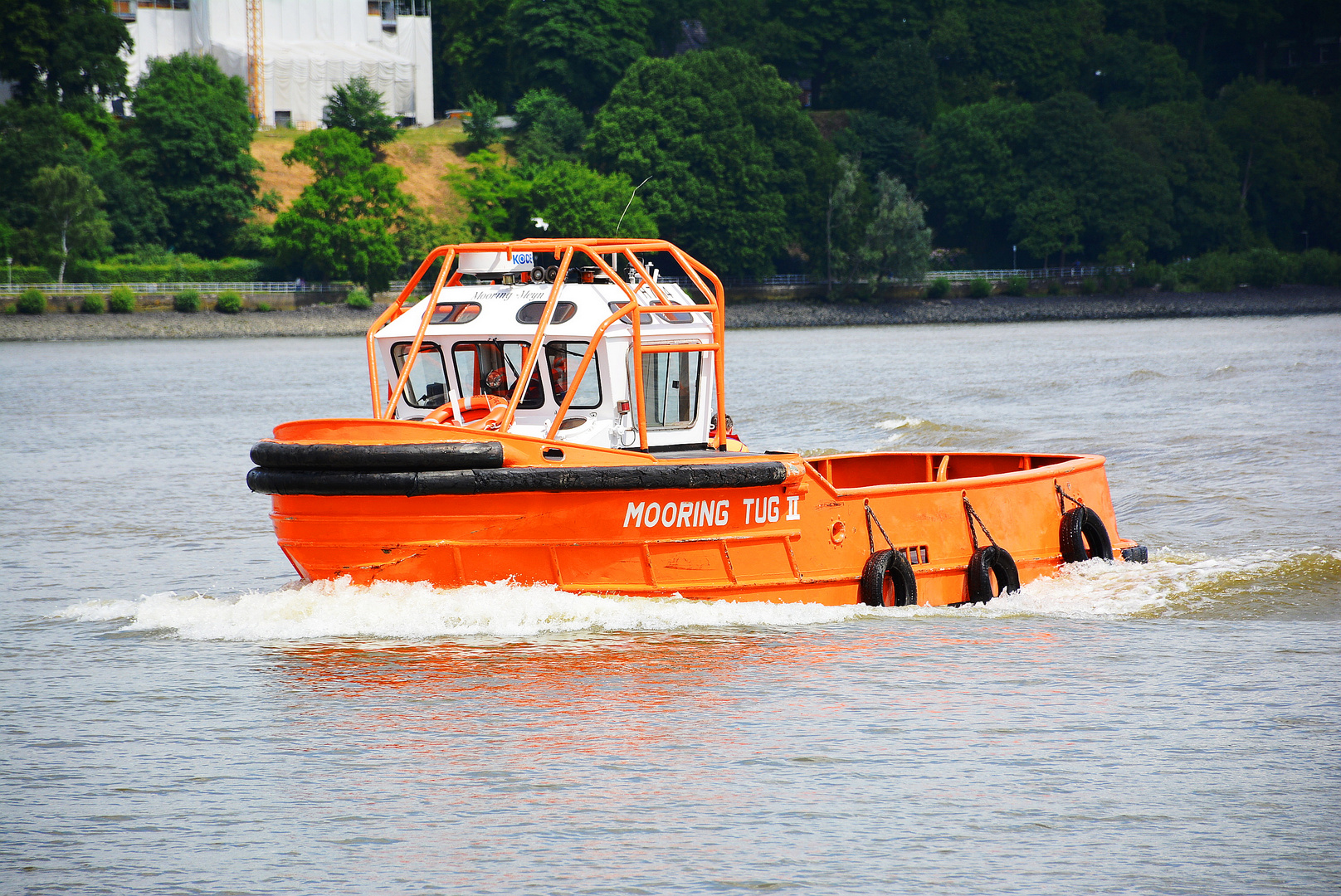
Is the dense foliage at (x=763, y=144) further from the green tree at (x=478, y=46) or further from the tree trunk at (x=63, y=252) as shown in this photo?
the green tree at (x=478, y=46)

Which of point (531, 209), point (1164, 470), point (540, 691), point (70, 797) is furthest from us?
point (531, 209)

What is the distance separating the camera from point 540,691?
11.7 meters

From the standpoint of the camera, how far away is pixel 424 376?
14211 mm

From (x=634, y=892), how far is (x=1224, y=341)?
70546 mm

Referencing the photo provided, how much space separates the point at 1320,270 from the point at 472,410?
11977 centimetres

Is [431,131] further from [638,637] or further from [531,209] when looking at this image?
[638,637]

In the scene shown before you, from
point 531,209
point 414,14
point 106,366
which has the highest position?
point 414,14

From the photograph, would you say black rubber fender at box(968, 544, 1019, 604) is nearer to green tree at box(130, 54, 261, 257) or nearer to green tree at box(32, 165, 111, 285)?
green tree at box(32, 165, 111, 285)

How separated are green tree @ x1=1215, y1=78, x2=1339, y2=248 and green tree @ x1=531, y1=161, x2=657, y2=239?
5489 cm

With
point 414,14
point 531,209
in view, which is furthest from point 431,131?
point 531,209

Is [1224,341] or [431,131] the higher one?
[431,131]

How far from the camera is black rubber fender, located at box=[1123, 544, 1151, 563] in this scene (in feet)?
54.3

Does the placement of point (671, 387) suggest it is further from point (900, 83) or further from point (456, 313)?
point (900, 83)

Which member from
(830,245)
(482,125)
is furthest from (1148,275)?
(482,125)
